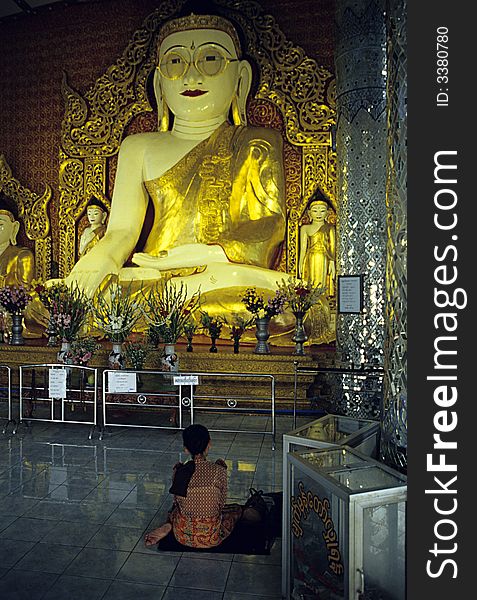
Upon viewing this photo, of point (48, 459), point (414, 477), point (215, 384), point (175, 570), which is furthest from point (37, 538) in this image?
point (215, 384)

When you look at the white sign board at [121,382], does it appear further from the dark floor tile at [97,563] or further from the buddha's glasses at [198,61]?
the buddha's glasses at [198,61]

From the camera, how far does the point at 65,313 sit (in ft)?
21.8

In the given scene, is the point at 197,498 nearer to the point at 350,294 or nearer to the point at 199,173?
the point at 350,294

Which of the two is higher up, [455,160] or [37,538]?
[455,160]

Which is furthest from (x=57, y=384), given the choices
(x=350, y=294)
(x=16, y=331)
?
(x=350, y=294)

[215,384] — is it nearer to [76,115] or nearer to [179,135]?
[179,135]

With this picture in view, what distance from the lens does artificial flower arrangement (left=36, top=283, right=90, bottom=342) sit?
6449 mm

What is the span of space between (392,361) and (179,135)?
8.20 metres

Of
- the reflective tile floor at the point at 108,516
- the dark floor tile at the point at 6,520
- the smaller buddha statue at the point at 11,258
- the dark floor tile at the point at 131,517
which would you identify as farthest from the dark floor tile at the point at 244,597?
the smaller buddha statue at the point at 11,258

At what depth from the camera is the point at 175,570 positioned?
2.94m

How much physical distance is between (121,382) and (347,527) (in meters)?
3.83

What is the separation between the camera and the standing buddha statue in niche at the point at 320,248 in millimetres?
9258

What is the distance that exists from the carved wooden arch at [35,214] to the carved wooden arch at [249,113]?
0.26 m

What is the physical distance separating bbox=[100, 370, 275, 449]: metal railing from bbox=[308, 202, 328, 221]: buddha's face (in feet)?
11.2
